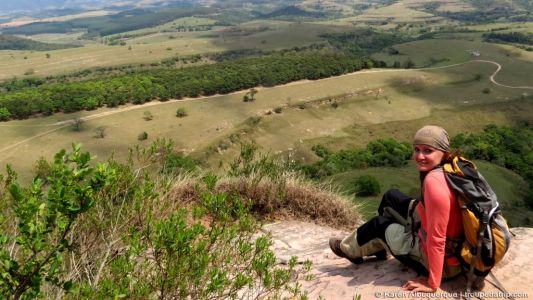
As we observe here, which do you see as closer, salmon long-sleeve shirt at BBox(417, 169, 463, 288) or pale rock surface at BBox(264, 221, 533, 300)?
salmon long-sleeve shirt at BBox(417, 169, 463, 288)

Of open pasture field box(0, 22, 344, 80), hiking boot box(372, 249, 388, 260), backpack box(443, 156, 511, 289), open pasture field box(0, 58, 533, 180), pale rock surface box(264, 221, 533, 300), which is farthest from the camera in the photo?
open pasture field box(0, 22, 344, 80)

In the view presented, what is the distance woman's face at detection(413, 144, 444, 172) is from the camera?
5.02 metres

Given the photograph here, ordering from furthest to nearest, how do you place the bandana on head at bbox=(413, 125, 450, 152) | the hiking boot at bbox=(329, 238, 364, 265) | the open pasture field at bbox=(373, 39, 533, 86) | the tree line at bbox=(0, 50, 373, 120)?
the open pasture field at bbox=(373, 39, 533, 86) → the tree line at bbox=(0, 50, 373, 120) → the hiking boot at bbox=(329, 238, 364, 265) → the bandana on head at bbox=(413, 125, 450, 152)

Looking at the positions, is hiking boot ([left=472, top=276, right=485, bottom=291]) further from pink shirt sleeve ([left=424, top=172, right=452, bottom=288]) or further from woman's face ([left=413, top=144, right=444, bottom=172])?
woman's face ([left=413, top=144, right=444, bottom=172])

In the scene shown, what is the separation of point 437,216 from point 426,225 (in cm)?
35

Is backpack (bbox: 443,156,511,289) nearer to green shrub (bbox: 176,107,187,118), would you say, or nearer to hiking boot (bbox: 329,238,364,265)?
hiking boot (bbox: 329,238,364,265)

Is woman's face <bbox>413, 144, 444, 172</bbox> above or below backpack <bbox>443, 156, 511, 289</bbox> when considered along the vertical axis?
above

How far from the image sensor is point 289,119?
81.4 metres

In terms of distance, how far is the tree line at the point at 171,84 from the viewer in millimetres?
89250

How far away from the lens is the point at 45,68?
15188cm

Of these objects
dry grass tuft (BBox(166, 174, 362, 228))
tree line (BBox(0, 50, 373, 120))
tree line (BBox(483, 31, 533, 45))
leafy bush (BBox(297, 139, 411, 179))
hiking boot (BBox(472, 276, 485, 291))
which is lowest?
leafy bush (BBox(297, 139, 411, 179))

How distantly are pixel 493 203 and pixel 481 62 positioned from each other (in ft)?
431

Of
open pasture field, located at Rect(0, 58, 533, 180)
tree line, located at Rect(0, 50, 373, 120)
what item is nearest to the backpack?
open pasture field, located at Rect(0, 58, 533, 180)

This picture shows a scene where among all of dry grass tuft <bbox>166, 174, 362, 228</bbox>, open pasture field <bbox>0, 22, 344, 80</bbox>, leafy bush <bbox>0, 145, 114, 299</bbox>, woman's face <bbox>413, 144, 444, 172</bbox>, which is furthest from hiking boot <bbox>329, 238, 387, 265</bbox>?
open pasture field <bbox>0, 22, 344, 80</bbox>
